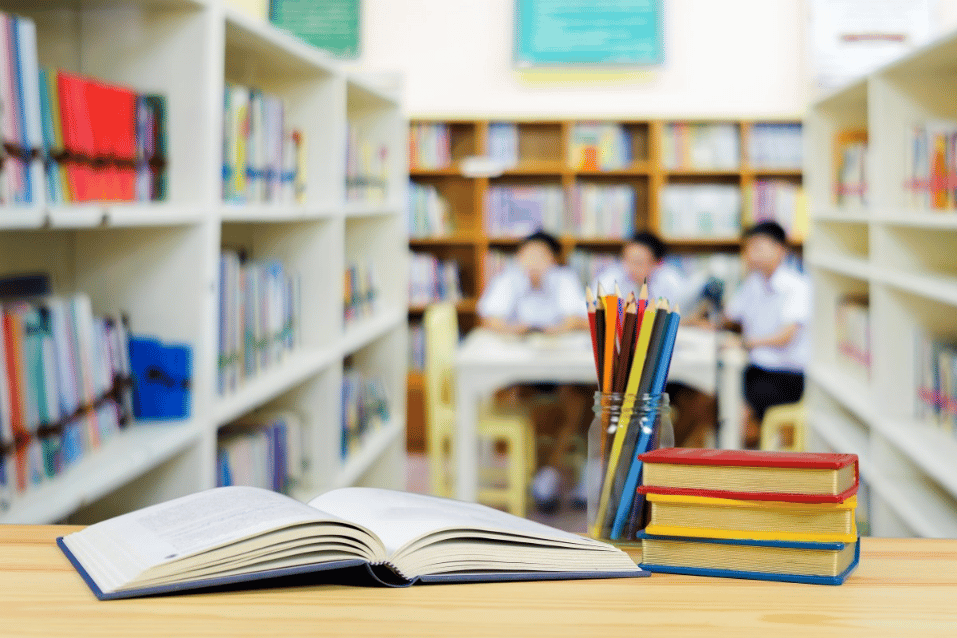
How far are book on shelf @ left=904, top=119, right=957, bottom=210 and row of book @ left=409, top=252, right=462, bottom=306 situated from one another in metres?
3.14

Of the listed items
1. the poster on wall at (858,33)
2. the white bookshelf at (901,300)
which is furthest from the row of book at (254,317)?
the poster on wall at (858,33)

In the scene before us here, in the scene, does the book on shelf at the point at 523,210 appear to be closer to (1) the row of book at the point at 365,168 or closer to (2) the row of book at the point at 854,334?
(1) the row of book at the point at 365,168

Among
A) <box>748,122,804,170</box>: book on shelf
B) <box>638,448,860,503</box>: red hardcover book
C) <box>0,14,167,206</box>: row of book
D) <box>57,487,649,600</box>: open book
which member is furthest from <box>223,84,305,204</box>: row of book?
<box>748,122,804,170</box>: book on shelf

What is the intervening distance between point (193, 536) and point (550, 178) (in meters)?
5.12

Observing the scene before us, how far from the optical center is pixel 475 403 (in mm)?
3768

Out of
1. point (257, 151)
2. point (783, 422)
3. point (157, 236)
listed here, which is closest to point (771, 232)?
point (783, 422)

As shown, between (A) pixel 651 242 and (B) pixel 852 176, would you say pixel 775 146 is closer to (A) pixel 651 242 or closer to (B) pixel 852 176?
(A) pixel 651 242

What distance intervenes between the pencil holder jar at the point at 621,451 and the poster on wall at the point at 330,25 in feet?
17.6

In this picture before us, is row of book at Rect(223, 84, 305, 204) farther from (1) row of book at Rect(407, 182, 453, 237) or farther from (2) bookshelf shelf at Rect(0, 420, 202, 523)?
(1) row of book at Rect(407, 182, 453, 237)

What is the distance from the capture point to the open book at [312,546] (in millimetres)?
797

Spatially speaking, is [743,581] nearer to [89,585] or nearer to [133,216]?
[89,585]

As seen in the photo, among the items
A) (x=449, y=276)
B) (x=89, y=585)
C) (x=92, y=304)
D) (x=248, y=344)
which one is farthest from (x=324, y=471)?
(x=449, y=276)

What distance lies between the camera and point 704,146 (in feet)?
18.3

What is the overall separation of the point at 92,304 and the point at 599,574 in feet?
4.68
